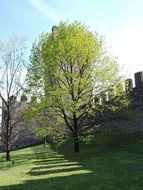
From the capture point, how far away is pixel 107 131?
38.0m

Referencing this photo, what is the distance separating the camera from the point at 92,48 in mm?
32500

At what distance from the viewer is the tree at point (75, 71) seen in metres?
31.7

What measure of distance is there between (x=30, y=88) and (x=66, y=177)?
52.1 feet

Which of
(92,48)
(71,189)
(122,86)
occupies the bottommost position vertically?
(71,189)

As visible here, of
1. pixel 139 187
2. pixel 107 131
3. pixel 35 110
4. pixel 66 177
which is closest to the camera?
pixel 139 187

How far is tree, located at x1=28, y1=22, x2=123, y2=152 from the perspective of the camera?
31.7 m

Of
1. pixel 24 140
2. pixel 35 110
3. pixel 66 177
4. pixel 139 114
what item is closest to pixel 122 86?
pixel 139 114

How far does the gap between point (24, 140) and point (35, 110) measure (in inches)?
1022

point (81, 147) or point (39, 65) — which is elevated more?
point (39, 65)

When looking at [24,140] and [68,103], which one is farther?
[24,140]

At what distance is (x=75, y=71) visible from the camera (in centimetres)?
3297

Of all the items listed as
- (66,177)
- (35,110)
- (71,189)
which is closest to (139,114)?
(35,110)

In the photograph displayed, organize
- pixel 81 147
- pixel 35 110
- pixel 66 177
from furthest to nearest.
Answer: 1. pixel 81 147
2. pixel 35 110
3. pixel 66 177

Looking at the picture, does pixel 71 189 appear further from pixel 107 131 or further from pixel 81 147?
pixel 107 131
